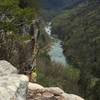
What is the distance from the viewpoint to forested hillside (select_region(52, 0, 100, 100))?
65750 mm

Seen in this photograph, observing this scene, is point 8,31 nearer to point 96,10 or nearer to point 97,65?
point 97,65

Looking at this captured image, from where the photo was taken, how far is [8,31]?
19.9 meters

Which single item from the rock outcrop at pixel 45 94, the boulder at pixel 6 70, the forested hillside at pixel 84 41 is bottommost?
the forested hillside at pixel 84 41

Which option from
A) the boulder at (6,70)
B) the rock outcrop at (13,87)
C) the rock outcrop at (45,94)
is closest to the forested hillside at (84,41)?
the rock outcrop at (45,94)

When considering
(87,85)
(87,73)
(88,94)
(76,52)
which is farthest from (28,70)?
(76,52)

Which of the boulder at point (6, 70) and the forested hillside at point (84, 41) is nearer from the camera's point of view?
the boulder at point (6, 70)

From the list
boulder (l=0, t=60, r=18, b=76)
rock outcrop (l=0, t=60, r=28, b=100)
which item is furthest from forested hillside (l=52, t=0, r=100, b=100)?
rock outcrop (l=0, t=60, r=28, b=100)

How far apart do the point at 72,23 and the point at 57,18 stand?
49.6ft

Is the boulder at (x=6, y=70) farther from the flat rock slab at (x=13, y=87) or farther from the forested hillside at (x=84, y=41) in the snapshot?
the forested hillside at (x=84, y=41)

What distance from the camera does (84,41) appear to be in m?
115

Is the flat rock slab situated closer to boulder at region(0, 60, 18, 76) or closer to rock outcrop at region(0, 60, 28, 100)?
rock outcrop at region(0, 60, 28, 100)

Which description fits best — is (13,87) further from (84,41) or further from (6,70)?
(84,41)

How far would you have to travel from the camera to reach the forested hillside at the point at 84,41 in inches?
2589

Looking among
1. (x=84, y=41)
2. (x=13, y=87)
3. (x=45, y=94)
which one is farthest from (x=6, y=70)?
(x=84, y=41)
